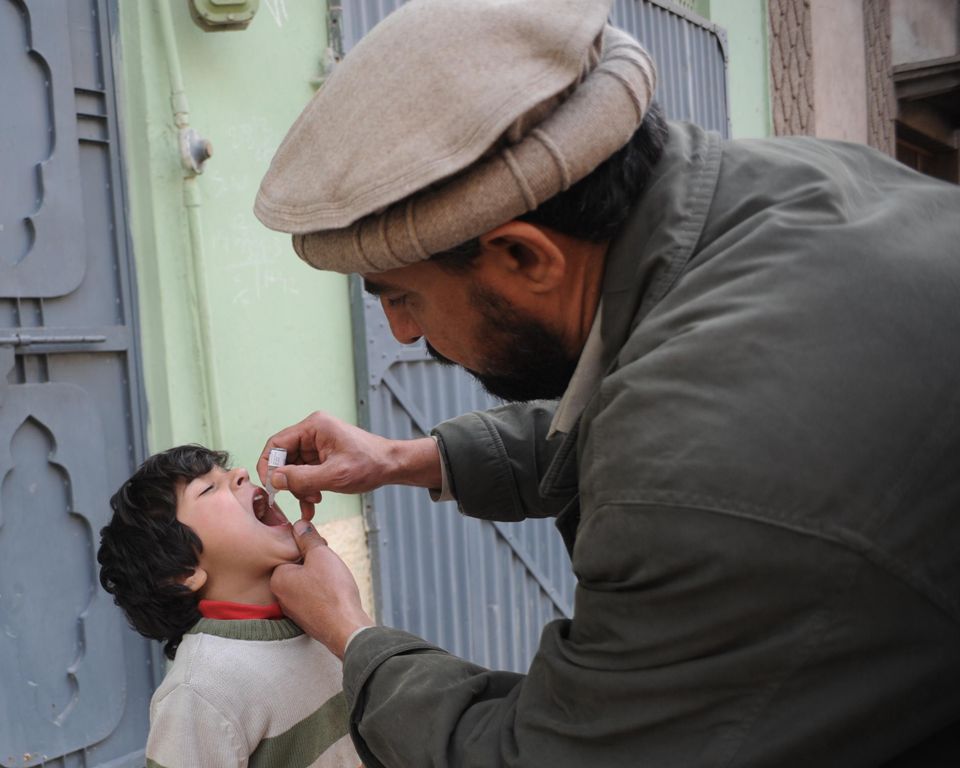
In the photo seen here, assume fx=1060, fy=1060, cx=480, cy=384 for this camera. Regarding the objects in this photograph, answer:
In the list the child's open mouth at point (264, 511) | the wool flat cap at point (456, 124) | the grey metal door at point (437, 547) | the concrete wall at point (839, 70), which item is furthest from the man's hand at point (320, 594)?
the concrete wall at point (839, 70)

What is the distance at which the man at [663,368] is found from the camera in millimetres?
1239

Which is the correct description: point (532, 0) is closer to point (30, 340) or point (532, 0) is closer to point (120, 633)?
point (30, 340)

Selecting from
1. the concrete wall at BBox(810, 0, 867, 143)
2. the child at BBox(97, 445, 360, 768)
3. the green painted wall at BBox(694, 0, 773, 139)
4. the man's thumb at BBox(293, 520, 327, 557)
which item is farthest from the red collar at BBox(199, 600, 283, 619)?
the concrete wall at BBox(810, 0, 867, 143)

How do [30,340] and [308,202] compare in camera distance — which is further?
[30,340]

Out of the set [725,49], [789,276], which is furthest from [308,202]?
[725,49]

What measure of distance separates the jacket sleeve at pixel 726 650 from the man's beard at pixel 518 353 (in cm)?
38

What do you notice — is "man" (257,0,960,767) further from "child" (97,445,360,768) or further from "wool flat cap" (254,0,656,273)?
"child" (97,445,360,768)

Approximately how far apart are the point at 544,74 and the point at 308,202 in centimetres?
39

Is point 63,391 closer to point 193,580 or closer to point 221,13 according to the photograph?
point 193,580

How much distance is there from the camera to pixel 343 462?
2.34 metres

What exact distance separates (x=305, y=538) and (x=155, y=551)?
317 millimetres

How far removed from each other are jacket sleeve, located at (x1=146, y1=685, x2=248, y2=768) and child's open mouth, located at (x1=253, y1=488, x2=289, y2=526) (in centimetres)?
44

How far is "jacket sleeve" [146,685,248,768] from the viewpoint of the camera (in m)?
2.06

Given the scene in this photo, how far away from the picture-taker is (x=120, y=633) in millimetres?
3105
